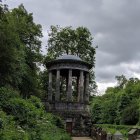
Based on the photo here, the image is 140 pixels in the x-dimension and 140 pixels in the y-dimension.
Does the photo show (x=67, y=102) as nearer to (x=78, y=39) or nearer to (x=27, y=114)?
(x=78, y=39)

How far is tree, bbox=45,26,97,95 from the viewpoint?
55.0 meters

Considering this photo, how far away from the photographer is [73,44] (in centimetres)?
5562

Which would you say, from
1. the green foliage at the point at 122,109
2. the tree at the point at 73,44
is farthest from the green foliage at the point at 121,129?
the tree at the point at 73,44

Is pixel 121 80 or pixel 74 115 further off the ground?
pixel 121 80

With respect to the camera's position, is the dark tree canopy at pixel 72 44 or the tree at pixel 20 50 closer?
the tree at pixel 20 50

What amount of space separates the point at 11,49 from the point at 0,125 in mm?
16002

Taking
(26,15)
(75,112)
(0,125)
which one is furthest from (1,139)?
(26,15)

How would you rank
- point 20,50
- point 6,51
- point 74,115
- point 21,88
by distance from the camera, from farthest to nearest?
point 74,115 < point 21,88 < point 20,50 < point 6,51

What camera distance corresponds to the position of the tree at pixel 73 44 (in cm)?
5500

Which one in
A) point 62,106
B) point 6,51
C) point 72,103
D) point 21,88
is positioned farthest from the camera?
point 72,103

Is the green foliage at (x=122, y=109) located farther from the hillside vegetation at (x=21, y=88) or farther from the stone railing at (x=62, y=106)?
the hillside vegetation at (x=21, y=88)

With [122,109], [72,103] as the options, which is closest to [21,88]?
[72,103]

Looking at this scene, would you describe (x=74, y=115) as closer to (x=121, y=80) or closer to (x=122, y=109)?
(x=122, y=109)

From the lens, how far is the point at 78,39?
5519cm
